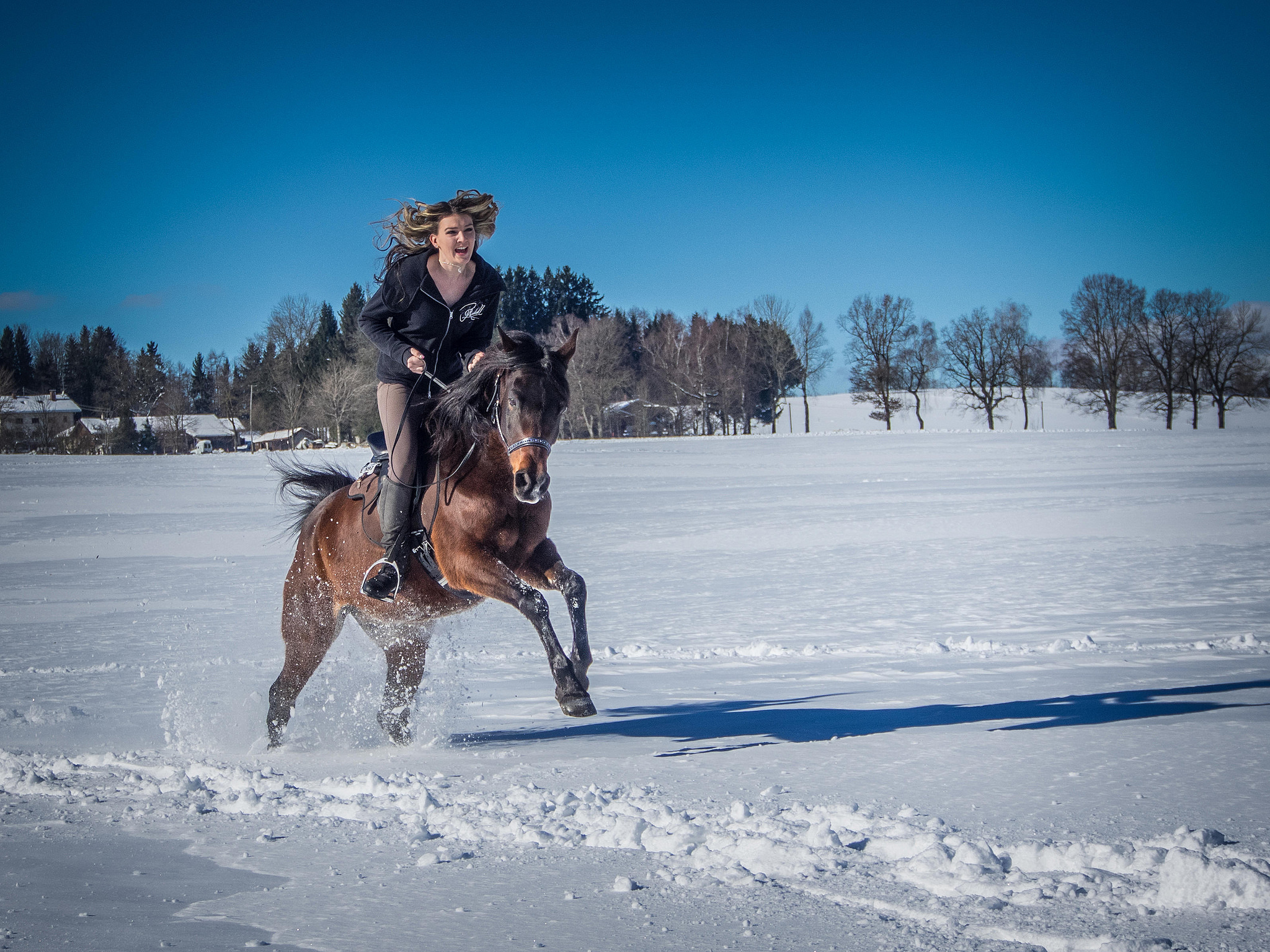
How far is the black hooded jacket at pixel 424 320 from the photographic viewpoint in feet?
15.6

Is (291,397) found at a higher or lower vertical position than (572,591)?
higher

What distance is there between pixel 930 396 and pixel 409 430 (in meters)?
89.8

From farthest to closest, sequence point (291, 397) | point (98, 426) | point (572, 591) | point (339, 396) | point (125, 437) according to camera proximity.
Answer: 1. point (291, 397)
2. point (98, 426)
3. point (125, 437)
4. point (339, 396)
5. point (572, 591)

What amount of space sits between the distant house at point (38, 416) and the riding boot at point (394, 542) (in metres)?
62.7

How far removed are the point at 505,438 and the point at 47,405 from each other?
86911 millimetres

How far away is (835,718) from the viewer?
16.1 ft

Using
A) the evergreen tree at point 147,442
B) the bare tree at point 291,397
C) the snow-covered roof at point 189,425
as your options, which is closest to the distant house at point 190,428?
the snow-covered roof at point 189,425

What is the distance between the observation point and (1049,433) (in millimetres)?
49500

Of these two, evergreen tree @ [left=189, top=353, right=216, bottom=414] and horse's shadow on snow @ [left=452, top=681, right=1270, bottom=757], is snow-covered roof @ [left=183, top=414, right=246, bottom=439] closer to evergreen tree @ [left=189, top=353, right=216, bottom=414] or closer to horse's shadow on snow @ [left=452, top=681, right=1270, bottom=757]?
evergreen tree @ [left=189, top=353, right=216, bottom=414]

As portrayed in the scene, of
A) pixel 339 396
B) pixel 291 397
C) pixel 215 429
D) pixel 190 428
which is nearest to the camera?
pixel 339 396

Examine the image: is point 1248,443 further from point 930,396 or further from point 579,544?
point 930,396

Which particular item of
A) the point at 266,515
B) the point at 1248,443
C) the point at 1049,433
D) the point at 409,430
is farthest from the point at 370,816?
the point at 1049,433

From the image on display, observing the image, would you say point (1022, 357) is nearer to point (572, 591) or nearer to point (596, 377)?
point (596, 377)

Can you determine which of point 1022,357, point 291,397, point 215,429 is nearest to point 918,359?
point 1022,357
